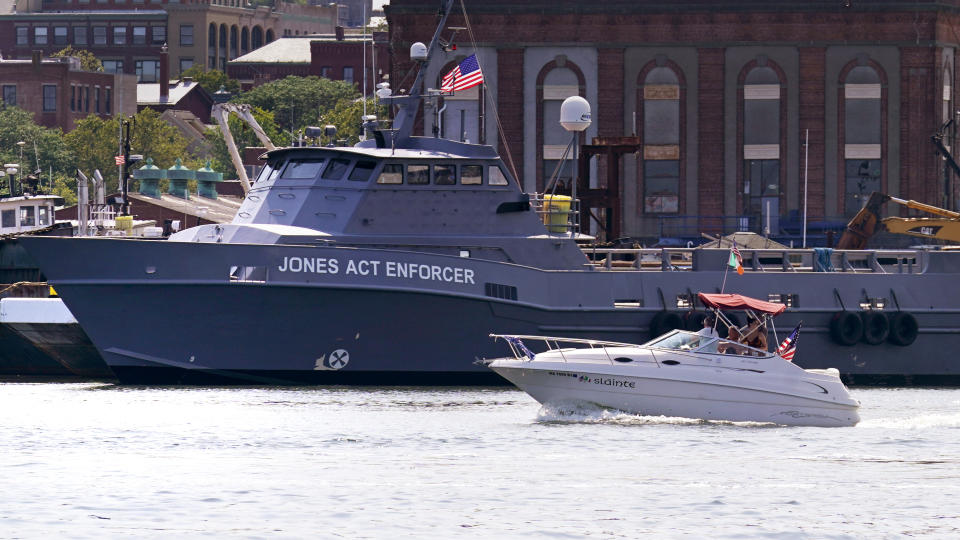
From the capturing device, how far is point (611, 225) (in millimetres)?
42812

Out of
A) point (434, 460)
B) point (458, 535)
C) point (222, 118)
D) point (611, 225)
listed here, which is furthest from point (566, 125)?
point (458, 535)

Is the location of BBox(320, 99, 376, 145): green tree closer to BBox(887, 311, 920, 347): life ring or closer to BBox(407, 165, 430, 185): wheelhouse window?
BBox(407, 165, 430, 185): wheelhouse window

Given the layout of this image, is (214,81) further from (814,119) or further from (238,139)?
(814,119)

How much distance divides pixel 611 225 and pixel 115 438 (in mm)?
18212

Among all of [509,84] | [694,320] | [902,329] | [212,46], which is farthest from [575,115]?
[212,46]

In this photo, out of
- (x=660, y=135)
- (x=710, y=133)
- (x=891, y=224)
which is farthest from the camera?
(x=660, y=135)

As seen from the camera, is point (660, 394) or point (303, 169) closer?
point (660, 394)

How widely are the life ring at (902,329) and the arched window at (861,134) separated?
34801 millimetres

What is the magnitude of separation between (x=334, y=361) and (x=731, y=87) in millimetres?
40423

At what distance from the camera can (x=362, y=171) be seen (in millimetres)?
35125

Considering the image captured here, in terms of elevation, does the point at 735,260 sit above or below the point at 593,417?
above

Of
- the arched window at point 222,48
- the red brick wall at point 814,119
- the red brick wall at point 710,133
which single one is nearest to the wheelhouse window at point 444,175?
the red brick wall at point 710,133

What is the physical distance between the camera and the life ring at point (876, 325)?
120 ft

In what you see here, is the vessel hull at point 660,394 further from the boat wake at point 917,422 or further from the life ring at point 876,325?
the life ring at point 876,325
